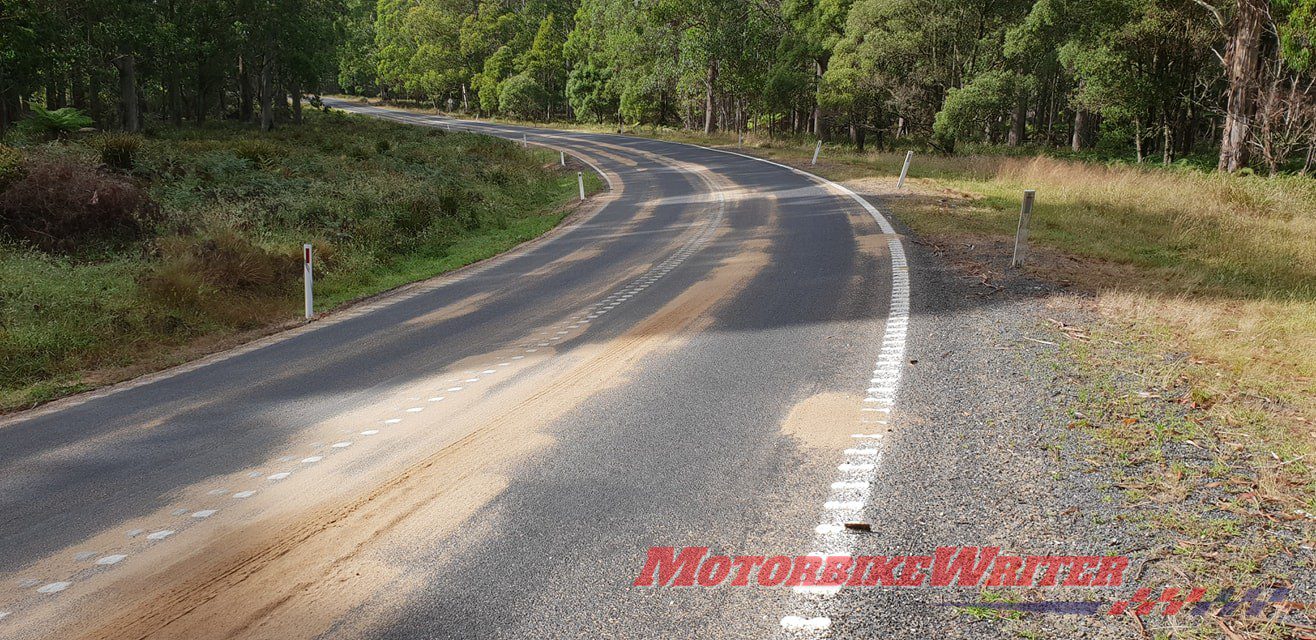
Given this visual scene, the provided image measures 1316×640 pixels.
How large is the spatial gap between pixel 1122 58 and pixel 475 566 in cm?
3371

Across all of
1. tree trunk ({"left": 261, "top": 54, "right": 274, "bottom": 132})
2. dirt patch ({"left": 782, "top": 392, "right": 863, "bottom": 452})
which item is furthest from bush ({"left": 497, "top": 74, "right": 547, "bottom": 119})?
dirt patch ({"left": 782, "top": 392, "right": 863, "bottom": 452})

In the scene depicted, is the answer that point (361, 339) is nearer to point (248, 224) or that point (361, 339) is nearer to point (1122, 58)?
point (248, 224)

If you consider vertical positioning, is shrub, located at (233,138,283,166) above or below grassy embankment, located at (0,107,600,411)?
above

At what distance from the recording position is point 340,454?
Answer: 17.5 ft

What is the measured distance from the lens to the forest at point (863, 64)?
22656mm

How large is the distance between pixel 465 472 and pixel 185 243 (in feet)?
33.0

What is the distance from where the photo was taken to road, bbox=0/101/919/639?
11.4 feet

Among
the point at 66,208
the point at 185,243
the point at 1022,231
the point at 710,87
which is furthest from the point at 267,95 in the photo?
the point at 1022,231

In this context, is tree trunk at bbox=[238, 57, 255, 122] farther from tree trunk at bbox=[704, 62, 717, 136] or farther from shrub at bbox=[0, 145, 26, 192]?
shrub at bbox=[0, 145, 26, 192]

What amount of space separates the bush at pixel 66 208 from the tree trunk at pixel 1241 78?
88.6ft

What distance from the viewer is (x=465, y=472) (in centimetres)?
491

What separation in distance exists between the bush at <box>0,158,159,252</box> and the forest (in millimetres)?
13208

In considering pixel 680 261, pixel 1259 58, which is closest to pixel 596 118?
pixel 1259 58

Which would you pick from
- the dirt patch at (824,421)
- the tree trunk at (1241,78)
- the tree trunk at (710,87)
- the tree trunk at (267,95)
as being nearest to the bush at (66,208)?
the dirt patch at (824,421)
